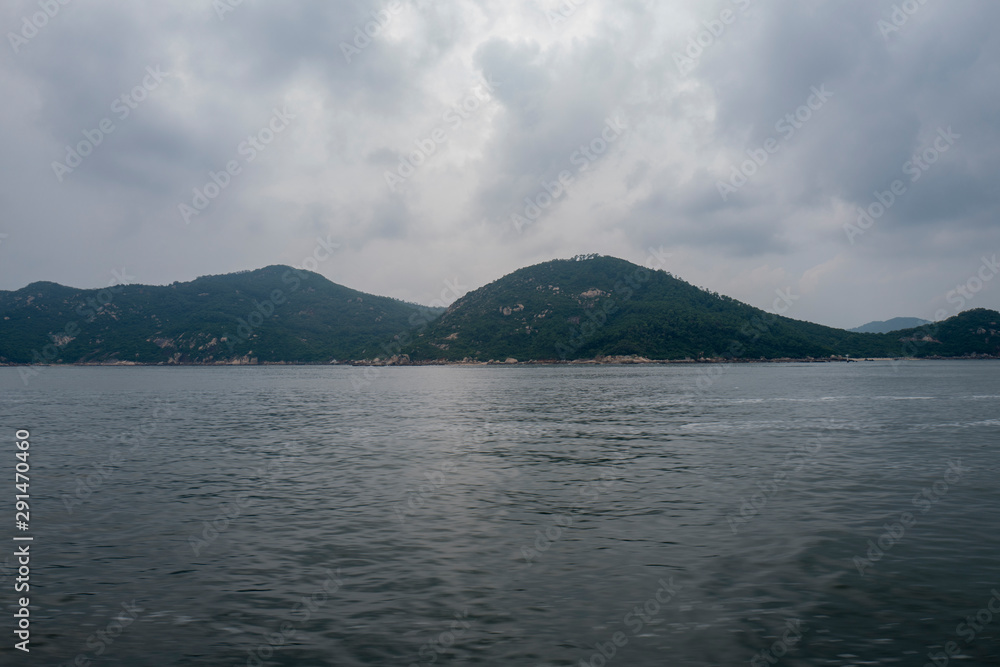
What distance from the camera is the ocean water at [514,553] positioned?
12.2 meters

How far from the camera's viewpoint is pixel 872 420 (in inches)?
2247

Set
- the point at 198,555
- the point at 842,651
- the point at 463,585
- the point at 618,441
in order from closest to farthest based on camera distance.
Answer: the point at 842,651 → the point at 463,585 → the point at 198,555 → the point at 618,441

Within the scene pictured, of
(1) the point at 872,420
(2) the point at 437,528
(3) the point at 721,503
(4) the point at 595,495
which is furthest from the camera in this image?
(1) the point at 872,420

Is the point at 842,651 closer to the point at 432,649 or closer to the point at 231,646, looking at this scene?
the point at 432,649

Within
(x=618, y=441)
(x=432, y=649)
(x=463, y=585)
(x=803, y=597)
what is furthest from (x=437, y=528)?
(x=618, y=441)

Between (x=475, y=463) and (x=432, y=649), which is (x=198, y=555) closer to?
(x=432, y=649)

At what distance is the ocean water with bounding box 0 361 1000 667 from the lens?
481 inches

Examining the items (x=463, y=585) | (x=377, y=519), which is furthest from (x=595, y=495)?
(x=463, y=585)

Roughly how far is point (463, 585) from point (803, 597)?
9.07 meters

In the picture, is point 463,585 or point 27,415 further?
point 27,415

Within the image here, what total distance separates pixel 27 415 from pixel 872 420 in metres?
95.4

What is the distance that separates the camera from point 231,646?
39.7ft

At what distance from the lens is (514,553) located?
1855 centimetres

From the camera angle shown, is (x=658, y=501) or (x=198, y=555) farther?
(x=658, y=501)
